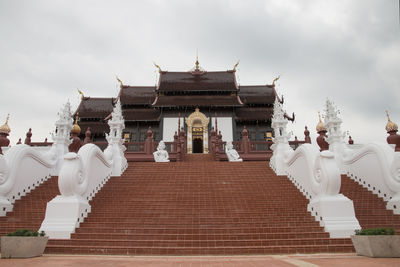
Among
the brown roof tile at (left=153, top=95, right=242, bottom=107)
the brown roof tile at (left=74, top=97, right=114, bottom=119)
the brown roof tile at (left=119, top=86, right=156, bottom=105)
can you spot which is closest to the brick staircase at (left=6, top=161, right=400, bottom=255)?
the brown roof tile at (left=153, top=95, right=242, bottom=107)

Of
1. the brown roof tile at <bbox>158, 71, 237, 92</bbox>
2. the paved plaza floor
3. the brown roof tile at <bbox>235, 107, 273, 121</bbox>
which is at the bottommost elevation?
the paved plaza floor

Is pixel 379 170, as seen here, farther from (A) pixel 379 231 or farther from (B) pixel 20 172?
(B) pixel 20 172

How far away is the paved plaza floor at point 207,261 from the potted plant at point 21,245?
162mm

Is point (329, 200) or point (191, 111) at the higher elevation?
point (191, 111)

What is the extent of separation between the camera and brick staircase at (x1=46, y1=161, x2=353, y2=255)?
5.36 metres

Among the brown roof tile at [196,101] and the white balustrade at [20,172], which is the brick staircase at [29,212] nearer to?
the white balustrade at [20,172]

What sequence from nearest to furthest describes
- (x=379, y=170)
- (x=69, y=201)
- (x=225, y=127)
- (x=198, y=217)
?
(x=69, y=201) → (x=198, y=217) → (x=379, y=170) → (x=225, y=127)

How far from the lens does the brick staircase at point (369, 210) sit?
6438mm

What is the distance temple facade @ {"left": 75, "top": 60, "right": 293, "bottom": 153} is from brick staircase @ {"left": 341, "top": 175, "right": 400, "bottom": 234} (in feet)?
49.3

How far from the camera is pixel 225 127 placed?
24.3 metres

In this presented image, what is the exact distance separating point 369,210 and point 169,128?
18841 millimetres

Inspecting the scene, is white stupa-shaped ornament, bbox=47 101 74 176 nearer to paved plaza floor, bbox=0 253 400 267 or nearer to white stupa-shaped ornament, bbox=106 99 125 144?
white stupa-shaped ornament, bbox=106 99 125 144

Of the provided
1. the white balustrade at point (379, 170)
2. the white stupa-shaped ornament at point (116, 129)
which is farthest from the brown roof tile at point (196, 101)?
the white balustrade at point (379, 170)

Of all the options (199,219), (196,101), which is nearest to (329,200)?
(199,219)
